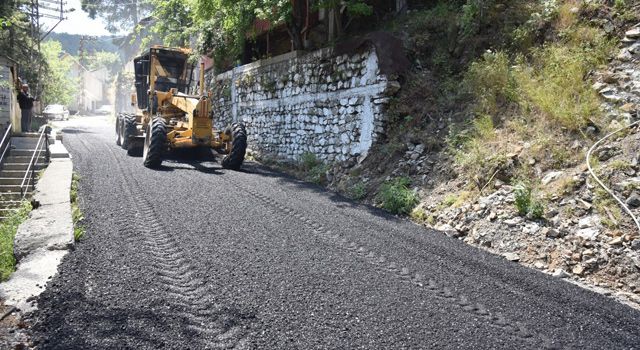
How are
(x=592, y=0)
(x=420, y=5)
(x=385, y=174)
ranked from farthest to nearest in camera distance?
(x=420, y=5) → (x=385, y=174) → (x=592, y=0)

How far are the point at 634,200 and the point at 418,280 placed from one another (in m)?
2.75

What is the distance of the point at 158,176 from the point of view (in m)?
9.19

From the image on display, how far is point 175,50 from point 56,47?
133 ft

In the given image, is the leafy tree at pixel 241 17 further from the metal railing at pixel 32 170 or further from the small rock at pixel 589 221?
the small rock at pixel 589 221

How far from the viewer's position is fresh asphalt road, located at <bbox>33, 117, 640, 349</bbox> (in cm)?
312

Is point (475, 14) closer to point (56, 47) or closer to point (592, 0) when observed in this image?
point (592, 0)

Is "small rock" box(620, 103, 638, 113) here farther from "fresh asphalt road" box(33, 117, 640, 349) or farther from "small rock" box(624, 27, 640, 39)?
"fresh asphalt road" box(33, 117, 640, 349)

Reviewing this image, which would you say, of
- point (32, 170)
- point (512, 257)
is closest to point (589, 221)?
point (512, 257)

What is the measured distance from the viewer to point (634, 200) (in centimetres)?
501

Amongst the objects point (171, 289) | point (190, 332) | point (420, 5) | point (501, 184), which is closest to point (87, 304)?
point (171, 289)

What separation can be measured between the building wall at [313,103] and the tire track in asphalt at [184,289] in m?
5.39

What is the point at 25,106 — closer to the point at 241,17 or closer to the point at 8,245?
the point at 241,17

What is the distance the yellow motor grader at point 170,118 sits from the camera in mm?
10859

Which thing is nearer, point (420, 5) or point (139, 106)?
point (420, 5)
